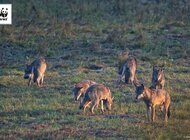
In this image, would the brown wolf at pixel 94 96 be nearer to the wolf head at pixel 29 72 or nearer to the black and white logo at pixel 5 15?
the wolf head at pixel 29 72

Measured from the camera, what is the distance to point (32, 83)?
1702cm

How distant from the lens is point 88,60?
20266mm

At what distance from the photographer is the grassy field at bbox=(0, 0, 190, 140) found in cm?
1247

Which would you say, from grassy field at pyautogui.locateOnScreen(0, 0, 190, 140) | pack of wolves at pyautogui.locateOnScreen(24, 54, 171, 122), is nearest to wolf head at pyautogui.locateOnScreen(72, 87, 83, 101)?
pack of wolves at pyautogui.locateOnScreen(24, 54, 171, 122)

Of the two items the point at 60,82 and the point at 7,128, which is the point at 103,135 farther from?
the point at 60,82

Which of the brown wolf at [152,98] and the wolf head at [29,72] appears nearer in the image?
the brown wolf at [152,98]

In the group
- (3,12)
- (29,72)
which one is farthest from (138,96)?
(3,12)

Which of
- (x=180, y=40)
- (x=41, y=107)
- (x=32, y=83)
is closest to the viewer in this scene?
(x=41, y=107)

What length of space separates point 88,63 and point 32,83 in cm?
315

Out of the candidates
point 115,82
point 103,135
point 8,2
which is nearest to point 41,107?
point 103,135

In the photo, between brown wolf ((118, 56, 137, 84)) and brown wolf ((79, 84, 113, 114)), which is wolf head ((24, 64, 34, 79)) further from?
brown wolf ((79, 84, 113, 114))

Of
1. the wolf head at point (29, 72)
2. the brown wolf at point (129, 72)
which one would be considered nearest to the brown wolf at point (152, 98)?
the brown wolf at point (129, 72)

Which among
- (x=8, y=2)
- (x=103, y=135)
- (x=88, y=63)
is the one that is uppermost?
(x=8, y=2)

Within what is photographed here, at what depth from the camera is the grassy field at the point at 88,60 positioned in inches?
491
